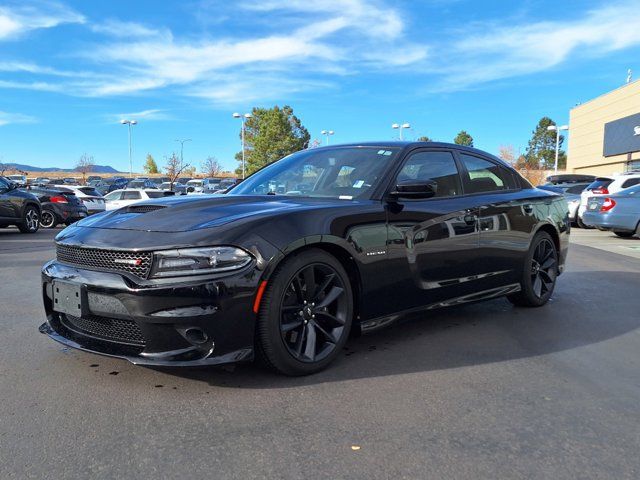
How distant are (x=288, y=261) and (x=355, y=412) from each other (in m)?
0.96

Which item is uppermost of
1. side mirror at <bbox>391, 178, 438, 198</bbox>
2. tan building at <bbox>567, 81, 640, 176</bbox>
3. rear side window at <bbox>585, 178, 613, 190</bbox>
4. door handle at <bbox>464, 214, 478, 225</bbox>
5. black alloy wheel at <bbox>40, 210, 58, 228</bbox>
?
tan building at <bbox>567, 81, 640, 176</bbox>

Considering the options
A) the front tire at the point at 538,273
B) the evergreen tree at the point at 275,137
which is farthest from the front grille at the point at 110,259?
the evergreen tree at the point at 275,137

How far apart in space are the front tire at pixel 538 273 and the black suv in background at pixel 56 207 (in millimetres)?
15775

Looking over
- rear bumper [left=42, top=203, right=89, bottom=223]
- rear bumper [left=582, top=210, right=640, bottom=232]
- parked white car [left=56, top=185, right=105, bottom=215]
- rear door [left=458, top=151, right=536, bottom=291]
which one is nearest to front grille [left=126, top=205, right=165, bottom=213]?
rear door [left=458, top=151, right=536, bottom=291]

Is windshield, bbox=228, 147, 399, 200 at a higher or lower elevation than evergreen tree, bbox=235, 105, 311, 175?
lower

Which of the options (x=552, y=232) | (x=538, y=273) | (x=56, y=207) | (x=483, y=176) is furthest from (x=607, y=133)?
(x=483, y=176)

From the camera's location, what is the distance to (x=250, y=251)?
313 centimetres

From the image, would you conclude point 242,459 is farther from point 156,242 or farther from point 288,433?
point 156,242

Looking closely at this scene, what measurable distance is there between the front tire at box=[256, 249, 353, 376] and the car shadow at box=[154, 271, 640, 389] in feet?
0.45

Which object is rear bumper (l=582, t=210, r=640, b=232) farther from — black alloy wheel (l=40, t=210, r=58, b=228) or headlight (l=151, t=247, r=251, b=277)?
black alloy wheel (l=40, t=210, r=58, b=228)

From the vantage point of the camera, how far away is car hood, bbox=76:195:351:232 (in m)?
3.29

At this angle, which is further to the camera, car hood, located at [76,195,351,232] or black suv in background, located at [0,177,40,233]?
black suv in background, located at [0,177,40,233]

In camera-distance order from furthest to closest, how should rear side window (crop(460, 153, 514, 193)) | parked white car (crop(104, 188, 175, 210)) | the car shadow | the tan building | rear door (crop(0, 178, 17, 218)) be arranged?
the tan building, parked white car (crop(104, 188, 175, 210)), rear door (crop(0, 178, 17, 218)), rear side window (crop(460, 153, 514, 193)), the car shadow

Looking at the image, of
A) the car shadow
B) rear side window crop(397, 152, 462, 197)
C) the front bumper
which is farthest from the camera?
rear side window crop(397, 152, 462, 197)
